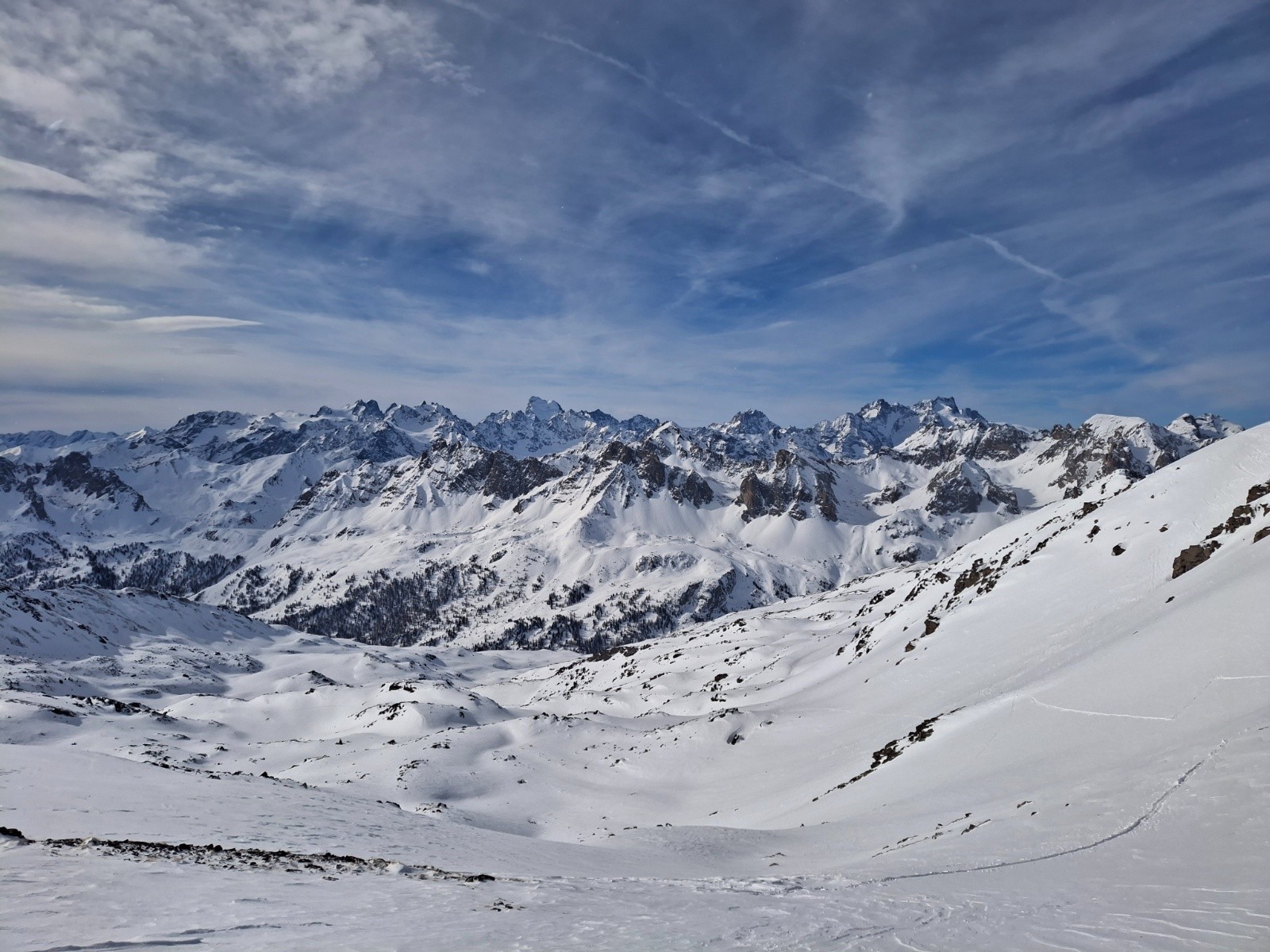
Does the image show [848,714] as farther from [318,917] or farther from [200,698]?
[200,698]

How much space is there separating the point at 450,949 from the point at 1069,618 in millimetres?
41900

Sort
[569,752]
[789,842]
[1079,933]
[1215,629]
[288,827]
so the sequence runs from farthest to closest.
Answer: [569,752] → [789,842] → [1215,629] → [288,827] → [1079,933]

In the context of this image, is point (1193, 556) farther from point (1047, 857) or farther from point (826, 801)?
point (1047, 857)

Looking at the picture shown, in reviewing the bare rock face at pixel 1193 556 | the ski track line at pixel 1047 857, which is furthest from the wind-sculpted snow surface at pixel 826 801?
the bare rock face at pixel 1193 556

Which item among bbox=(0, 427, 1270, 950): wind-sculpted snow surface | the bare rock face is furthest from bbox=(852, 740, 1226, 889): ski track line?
the bare rock face

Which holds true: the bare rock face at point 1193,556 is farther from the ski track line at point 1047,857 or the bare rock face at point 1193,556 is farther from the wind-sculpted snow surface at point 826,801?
the ski track line at point 1047,857

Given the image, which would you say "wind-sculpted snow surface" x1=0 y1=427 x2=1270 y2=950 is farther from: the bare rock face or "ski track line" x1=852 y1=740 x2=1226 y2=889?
the bare rock face

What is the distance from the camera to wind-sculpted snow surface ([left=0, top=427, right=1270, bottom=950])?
10055 mm

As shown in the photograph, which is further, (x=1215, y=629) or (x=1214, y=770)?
(x=1215, y=629)

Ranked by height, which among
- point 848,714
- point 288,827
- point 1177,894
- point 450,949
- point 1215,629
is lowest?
point 848,714

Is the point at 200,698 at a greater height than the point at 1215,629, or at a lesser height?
lesser

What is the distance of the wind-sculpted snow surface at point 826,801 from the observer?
396 inches

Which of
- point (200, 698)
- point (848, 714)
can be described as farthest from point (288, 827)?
point (200, 698)

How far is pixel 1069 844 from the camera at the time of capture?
14.1m
